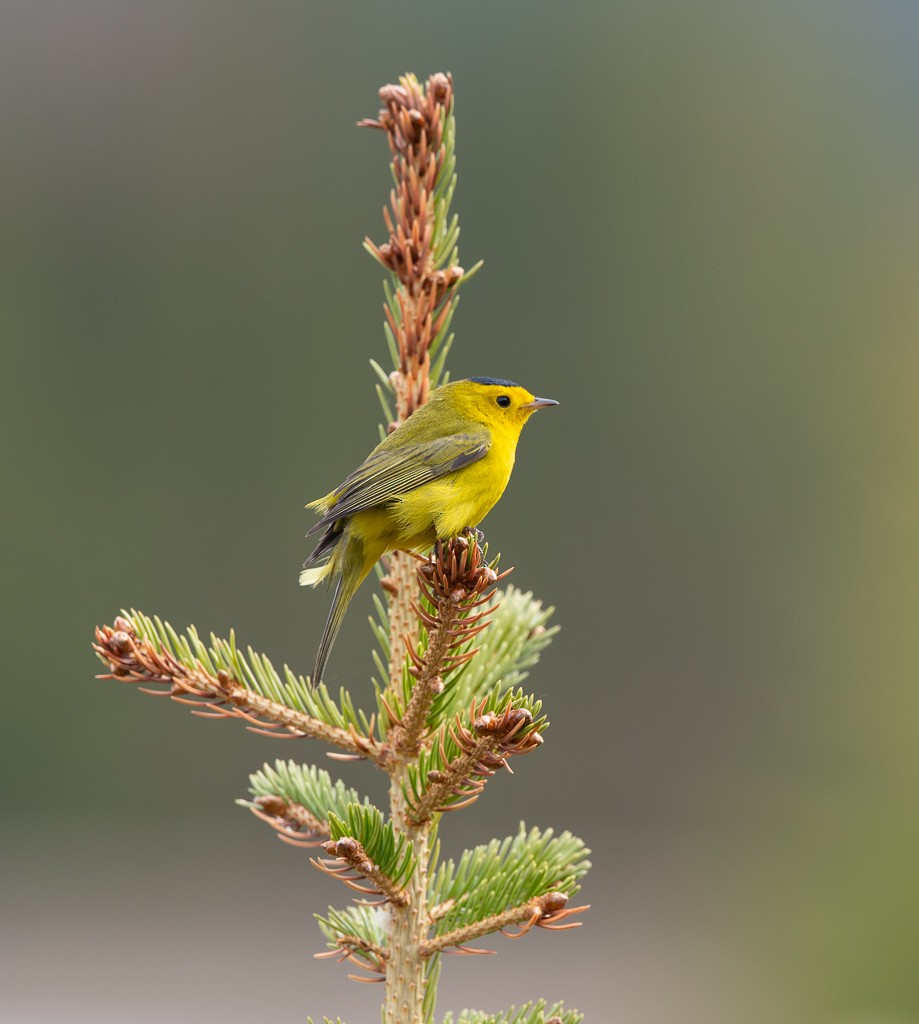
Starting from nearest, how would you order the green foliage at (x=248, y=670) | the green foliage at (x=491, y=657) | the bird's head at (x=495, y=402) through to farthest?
the green foliage at (x=248, y=670) < the green foliage at (x=491, y=657) < the bird's head at (x=495, y=402)

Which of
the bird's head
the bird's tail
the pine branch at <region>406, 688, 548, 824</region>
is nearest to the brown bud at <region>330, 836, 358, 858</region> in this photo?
the pine branch at <region>406, 688, 548, 824</region>

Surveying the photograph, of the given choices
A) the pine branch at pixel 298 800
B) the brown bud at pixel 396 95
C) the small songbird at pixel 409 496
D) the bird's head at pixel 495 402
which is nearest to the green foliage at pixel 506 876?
the pine branch at pixel 298 800

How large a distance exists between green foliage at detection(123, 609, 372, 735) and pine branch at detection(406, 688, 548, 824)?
80 mm

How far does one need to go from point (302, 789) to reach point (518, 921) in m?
0.24

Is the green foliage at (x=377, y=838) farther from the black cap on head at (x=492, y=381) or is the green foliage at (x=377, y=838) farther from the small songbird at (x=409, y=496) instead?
the black cap on head at (x=492, y=381)

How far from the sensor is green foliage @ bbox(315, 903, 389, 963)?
3.56ft

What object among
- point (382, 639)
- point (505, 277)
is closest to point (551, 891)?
point (382, 639)

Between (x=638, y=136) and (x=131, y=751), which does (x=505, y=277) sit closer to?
(x=638, y=136)

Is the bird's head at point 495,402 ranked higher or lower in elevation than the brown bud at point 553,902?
higher

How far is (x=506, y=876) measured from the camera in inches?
42.1

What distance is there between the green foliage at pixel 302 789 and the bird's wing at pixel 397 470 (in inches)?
11.3

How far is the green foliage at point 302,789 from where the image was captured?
1.12 metres

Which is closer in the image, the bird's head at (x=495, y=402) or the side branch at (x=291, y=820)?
the side branch at (x=291, y=820)

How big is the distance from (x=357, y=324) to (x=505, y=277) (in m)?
1.28
